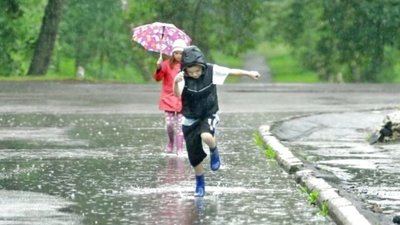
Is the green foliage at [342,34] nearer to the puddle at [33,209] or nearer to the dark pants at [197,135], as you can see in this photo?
the dark pants at [197,135]

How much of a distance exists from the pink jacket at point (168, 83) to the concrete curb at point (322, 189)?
4.67 ft

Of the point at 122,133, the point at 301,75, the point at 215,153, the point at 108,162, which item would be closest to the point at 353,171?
the point at 215,153

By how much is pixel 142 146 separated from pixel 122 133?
2.37 metres

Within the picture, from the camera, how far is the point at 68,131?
2044 cm

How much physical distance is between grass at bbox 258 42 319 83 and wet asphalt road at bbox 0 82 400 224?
48665 mm

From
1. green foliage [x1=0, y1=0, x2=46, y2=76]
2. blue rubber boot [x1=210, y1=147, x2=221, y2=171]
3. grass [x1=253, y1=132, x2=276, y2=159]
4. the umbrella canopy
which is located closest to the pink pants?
the umbrella canopy

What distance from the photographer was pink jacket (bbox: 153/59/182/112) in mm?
16938

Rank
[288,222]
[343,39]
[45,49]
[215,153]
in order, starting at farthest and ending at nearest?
[343,39] → [45,49] → [215,153] → [288,222]

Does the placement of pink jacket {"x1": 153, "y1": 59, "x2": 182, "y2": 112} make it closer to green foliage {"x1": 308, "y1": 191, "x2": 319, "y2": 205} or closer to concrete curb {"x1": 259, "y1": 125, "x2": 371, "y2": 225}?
concrete curb {"x1": 259, "y1": 125, "x2": 371, "y2": 225}

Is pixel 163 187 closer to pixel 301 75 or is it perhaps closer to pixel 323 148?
pixel 323 148

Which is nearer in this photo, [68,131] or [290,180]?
[290,180]

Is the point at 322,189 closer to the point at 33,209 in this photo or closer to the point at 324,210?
the point at 324,210

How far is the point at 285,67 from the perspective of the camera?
10431 centimetres

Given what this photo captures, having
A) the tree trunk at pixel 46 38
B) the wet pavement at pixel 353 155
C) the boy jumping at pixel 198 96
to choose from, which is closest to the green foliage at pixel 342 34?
the tree trunk at pixel 46 38
